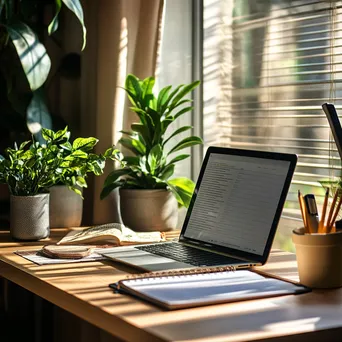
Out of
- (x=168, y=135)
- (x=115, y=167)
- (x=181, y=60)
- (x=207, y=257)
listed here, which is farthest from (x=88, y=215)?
(x=207, y=257)

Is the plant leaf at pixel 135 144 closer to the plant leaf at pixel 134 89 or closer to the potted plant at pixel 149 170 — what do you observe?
the potted plant at pixel 149 170

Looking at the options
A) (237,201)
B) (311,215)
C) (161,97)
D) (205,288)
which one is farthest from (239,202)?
(161,97)

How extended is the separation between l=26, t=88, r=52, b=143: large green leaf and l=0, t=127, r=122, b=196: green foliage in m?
0.25

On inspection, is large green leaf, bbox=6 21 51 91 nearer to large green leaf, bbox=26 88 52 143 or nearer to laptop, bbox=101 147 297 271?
large green leaf, bbox=26 88 52 143

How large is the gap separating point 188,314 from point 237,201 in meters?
0.54

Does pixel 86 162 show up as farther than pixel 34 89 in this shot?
No

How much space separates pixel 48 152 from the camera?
2.02m

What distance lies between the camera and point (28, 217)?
6.68 ft

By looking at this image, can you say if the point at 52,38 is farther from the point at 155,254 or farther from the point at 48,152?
the point at 155,254

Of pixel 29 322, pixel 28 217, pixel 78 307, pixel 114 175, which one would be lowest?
pixel 29 322

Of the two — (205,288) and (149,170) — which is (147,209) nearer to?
(149,170)

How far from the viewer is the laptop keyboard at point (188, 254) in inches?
66.3

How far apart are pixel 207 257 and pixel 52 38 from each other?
1.12 meters

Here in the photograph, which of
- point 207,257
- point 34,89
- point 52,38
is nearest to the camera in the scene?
point 207,257
